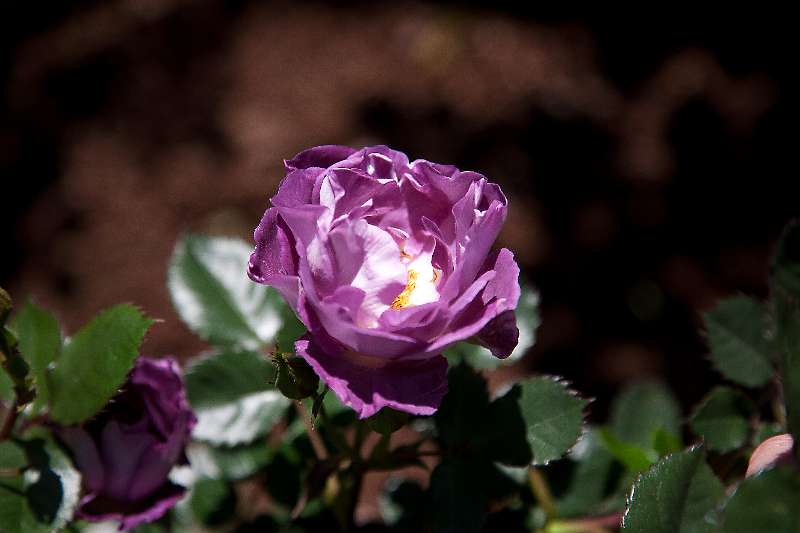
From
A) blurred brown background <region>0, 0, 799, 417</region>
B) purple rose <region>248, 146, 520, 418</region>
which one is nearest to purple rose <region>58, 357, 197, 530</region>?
purple rose <region>248, 146, 520, 418</region>

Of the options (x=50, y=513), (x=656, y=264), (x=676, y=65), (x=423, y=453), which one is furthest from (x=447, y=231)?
(x=676, y=65)

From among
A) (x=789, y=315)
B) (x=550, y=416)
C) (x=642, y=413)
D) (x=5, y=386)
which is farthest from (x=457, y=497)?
(x=642, y=413)

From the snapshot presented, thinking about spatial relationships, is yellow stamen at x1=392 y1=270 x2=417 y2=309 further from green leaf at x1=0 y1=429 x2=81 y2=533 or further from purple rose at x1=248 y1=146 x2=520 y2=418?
green leaf at x1=0 y1=429 x2=81 y2=533

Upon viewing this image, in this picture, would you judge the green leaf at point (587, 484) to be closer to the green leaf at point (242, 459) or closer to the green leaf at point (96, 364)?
the green leaf at point (242, 459)

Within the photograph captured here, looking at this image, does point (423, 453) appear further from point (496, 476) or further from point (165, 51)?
point (165, 51)

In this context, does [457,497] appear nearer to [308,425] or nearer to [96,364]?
[308,425]

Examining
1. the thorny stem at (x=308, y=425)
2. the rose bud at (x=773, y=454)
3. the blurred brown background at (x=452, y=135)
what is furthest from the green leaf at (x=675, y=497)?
the blurred brown background at (x=452, y=135)
